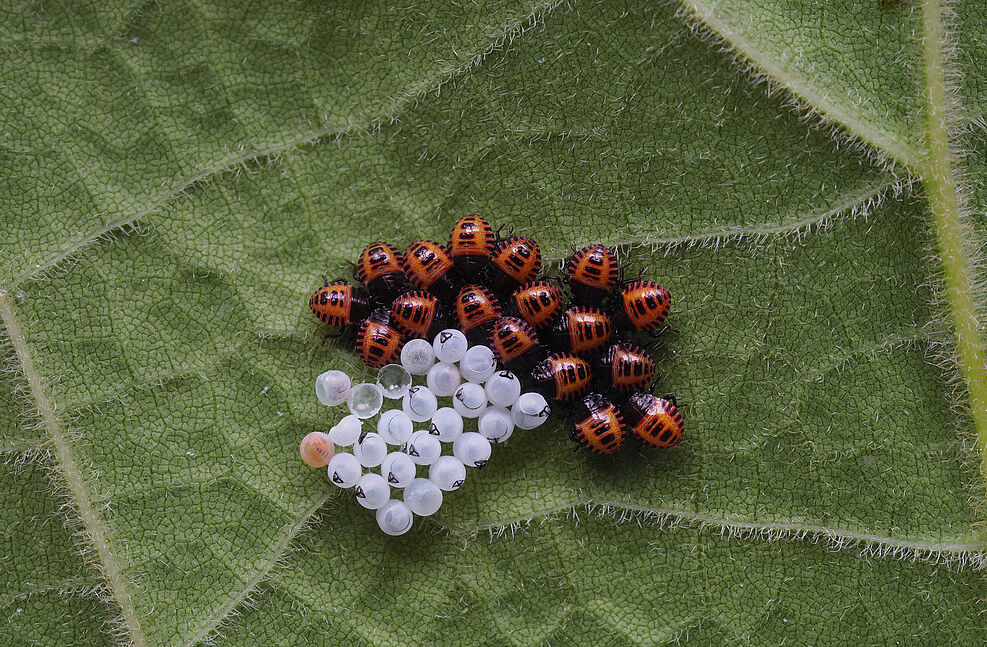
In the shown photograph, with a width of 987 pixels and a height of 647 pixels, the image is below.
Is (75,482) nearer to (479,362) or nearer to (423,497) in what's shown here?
(423,497)

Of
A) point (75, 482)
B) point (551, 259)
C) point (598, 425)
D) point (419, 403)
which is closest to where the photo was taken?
point (598, 425)

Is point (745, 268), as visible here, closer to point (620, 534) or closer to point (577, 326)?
point (577, 326)

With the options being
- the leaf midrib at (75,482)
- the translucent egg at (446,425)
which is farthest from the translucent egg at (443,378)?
the leaf midrib at (75,482)

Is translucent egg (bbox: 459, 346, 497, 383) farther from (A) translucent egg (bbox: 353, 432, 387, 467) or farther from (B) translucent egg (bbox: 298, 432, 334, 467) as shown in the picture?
(B) translucent egg (bbox: 298, 432, 334, 467)

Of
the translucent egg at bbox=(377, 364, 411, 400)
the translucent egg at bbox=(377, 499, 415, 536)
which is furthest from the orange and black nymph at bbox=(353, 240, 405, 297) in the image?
the translucent egg at bbox=(377, 499, 415, 536)

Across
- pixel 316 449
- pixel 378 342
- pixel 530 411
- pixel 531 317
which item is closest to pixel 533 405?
pixel 530 411

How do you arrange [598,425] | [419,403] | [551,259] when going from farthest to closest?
[551,259] → [419,403] → [598,425]

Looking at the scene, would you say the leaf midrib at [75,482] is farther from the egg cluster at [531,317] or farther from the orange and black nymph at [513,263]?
the orange and black nymph at [513,263]
